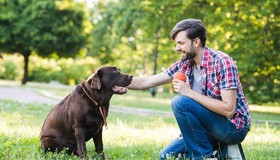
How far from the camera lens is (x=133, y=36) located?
35.3 meters

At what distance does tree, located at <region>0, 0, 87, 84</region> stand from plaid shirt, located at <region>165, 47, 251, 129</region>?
24286mm

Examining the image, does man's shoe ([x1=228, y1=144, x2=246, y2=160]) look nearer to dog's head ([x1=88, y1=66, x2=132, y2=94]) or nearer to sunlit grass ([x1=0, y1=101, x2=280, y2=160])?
sunlit grass ([x1=0, y1=101, x2=280, y2=160])

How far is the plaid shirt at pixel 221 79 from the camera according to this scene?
5039 mm

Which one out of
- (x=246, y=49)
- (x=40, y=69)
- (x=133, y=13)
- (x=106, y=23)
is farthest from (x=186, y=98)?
(x=40, y=69)

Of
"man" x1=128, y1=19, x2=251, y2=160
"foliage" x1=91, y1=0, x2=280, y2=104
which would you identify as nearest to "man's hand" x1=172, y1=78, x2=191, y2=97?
"man" x1=128, y1=19, x2=251, y2=160

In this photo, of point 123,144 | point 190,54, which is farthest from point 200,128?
point 123,144

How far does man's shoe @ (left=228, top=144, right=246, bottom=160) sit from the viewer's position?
208 inches

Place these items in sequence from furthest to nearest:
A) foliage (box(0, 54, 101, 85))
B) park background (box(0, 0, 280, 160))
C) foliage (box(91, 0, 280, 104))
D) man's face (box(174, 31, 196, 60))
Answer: foliage (box(0, 54, 101, 85)) < park background (box(0, 0, 280, 160)) < foliage (box(91, 0, 280, 104)) < man's face (box(174, 31, 196, 60))

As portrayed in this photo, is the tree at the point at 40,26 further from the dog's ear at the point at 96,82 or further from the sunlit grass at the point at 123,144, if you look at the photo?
the dog's ear at the point at 96,82

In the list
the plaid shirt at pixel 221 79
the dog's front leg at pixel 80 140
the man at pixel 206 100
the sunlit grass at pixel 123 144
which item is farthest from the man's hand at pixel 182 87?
the dog's front leg at pixel 80 140

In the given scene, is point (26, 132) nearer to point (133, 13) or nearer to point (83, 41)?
point (133, 13)

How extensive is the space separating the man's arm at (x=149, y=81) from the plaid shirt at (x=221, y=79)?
75cm

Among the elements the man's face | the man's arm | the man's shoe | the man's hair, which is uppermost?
the man's hair

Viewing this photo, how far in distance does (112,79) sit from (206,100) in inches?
51.3
